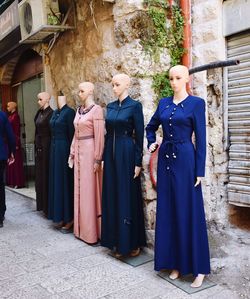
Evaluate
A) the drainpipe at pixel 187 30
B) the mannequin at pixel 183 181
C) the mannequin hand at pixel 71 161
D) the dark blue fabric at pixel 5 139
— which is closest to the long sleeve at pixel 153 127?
the mannequin at pixel 183 181

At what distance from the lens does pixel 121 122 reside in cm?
376

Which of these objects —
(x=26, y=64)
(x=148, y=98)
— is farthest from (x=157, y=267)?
(x=26, y=64)

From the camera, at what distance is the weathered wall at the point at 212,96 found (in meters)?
3.93

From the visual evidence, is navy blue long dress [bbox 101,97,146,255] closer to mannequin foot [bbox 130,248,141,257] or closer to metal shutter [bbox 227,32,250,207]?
mannequin foot [bbox 130,248,141,257]

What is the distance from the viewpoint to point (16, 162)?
816 centimetres

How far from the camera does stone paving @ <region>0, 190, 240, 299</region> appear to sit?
10.4 ft

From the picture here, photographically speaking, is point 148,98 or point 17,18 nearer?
point 148,98

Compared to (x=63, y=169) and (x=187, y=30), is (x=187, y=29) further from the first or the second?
(x=63, y=169)

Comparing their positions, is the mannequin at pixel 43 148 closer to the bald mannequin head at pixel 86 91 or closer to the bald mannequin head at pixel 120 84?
the bald mannequin head at pixel 86 91

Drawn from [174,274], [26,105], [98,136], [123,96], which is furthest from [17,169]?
[174,274]

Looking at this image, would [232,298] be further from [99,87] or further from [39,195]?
[39,195]

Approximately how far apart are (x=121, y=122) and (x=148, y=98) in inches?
19.6

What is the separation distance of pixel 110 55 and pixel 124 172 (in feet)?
4.83

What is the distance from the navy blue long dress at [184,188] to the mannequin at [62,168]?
1.90 m
